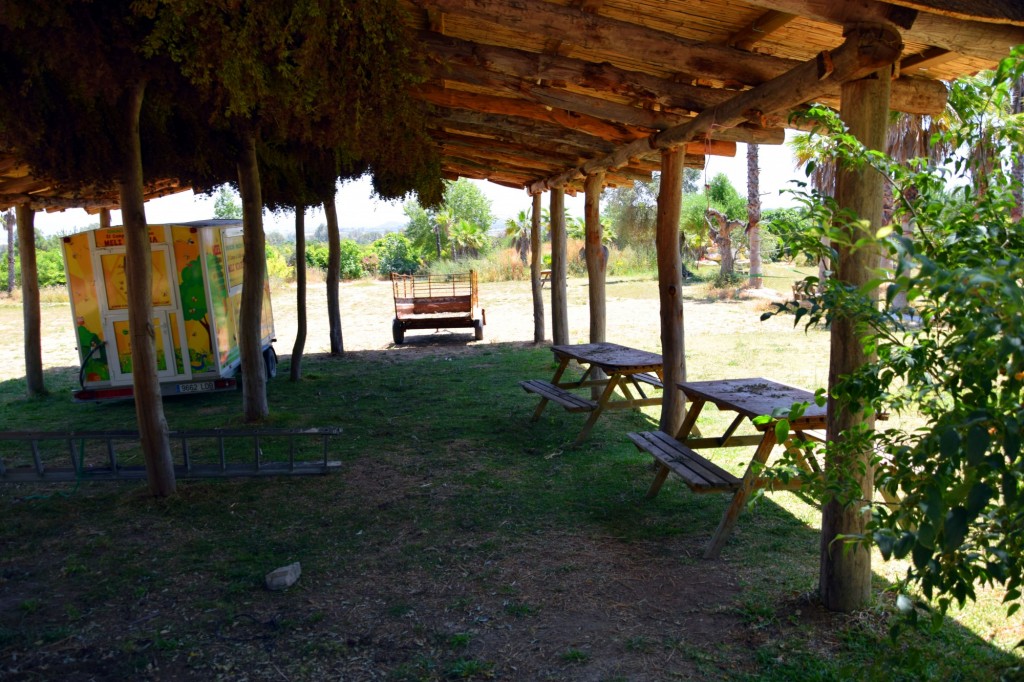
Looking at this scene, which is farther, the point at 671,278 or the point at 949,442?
the point at 671,278

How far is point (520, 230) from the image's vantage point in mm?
44281

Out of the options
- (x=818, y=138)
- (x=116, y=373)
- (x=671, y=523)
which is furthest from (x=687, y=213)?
(x=818, y=138)

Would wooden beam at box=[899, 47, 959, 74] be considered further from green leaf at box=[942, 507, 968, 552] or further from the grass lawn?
green leaf at box=[942, 507, 968, 552]

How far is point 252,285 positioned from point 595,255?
14.5 feet


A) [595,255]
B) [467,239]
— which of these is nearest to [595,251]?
[595,255]

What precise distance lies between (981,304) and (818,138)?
1129mm

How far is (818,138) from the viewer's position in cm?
241

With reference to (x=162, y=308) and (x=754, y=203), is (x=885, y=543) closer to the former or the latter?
(x=162, y=308)

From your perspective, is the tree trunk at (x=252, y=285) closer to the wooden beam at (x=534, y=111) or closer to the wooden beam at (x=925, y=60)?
the wooden beam at (x=534, y=111)

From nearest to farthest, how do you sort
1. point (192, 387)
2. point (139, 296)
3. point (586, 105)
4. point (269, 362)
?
point (139, 296)
point (586, 105)
point (192, 387)
point (269, 362)

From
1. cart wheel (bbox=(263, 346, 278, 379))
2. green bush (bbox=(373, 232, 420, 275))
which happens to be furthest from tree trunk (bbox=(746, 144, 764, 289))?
green bush (bbox=(373, 232, 420, 275))

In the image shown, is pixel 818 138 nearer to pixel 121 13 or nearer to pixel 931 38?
pixel 931 38

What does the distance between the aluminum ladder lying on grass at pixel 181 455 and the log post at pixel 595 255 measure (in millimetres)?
3985

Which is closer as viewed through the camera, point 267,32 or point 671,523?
point 267,32
